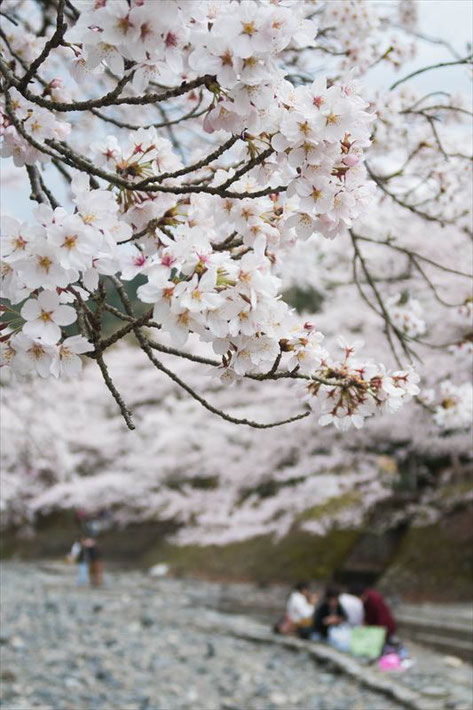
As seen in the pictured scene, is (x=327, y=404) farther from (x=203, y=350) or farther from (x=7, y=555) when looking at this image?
(x=7, y=555)

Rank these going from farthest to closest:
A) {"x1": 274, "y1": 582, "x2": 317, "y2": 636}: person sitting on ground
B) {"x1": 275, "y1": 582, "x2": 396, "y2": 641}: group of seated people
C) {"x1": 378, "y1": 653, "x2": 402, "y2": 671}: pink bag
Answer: {"x1": 274, "y1": 582, "x2": 317, "y2": 636}: person sitting on ground
{"x1": 275, "y1": 582, "x2": 396, "y2": 641}: group of seated people
{"x1": 378, "y1": 653, "x2": 402, "y2": 671}: pink bag

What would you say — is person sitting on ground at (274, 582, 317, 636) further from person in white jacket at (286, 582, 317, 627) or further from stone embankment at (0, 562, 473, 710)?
stone embankment at (0, 562, 473, 710)

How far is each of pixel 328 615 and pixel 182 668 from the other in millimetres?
2378

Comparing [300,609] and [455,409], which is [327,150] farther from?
[300,609]

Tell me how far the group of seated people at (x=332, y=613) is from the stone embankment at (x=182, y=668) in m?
0.29

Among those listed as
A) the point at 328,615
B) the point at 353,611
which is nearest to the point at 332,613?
the point at 328,615

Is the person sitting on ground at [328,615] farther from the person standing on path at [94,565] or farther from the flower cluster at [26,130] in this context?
the flower cluster at [26,130]

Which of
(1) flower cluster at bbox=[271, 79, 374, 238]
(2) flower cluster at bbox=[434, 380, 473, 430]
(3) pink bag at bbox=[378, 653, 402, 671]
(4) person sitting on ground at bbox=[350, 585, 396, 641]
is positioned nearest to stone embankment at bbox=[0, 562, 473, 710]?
(3) pink bag at bbox=[378, 653, 402, 671]

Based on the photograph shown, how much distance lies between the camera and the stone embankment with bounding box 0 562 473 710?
6.25 metres

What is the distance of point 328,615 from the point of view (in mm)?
9461

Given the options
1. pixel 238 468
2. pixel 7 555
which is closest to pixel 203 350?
pixel 238 468

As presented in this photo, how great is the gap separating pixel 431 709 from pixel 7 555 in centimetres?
1908

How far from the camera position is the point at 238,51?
1.36 meters

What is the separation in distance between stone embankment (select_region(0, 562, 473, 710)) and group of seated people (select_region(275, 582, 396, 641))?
287 millimetres
